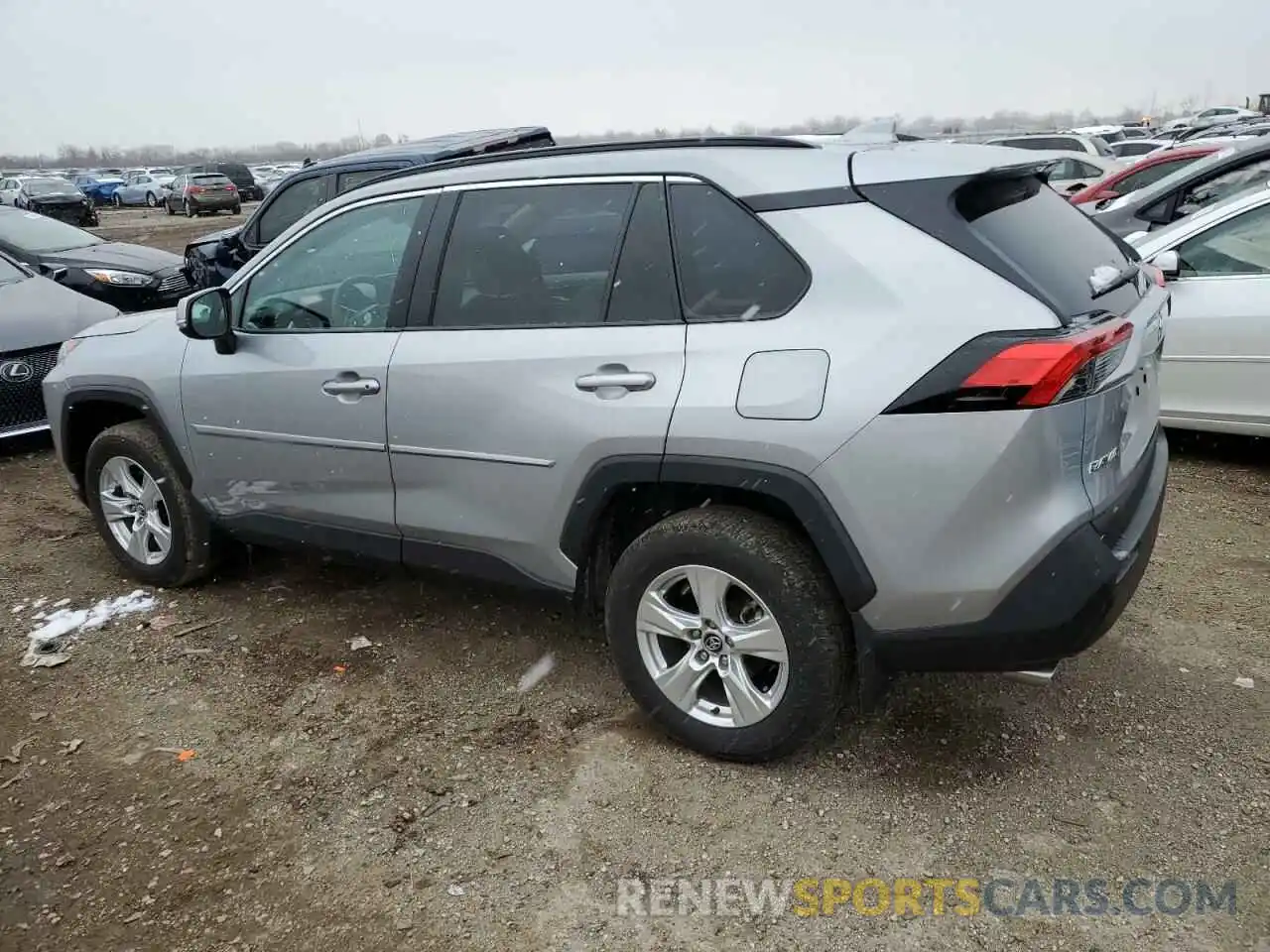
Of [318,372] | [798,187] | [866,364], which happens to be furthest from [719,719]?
[318,372]

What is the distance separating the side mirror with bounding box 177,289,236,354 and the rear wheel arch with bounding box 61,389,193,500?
0.55 meters

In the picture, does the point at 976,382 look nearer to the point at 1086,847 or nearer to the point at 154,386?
the point at 1086,847

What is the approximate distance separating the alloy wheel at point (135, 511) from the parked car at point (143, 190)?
42920 millimetres

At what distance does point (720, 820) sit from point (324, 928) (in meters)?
1.06

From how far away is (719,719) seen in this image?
2.96 meters

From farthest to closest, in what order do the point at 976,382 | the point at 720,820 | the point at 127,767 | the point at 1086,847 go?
the point at 127,767 < the point at 720,820 < the point at 1086,847 < the point at 976,382

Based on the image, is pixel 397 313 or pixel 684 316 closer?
pixel 684 316

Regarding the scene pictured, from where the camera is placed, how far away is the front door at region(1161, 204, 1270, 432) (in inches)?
198

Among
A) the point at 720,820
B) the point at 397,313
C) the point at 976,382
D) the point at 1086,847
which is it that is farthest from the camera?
the point at 397,313

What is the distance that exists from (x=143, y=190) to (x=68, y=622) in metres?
46.2

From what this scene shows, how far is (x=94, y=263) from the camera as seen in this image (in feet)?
30.6

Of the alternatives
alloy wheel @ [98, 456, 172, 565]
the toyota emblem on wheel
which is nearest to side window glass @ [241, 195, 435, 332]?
alloy wheel @ [98, 456, 172, 565]

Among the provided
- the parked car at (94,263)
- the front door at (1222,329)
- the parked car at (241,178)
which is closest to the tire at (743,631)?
the front door at (1222,329)

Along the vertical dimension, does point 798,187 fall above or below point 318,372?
above
